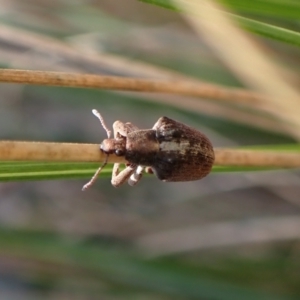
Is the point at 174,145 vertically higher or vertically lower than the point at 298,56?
lower

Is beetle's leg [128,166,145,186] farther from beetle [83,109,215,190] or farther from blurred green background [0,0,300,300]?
blurred green background [0,0,300,300]

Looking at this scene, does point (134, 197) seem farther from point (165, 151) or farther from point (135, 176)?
point (165, 151)

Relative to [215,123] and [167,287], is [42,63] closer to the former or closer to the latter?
[215,123]

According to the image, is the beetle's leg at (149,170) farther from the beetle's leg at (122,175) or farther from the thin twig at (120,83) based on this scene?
the thin twig at (120,83)

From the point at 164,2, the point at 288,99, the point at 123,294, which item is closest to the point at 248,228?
the point at 123,294

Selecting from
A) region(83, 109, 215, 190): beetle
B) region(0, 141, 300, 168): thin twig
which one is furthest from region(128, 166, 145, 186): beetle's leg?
region(0, 141, 300, 168): thin twig

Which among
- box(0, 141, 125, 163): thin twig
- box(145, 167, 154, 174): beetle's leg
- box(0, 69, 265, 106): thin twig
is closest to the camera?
box(0, 141, 125, 163): thin twig
